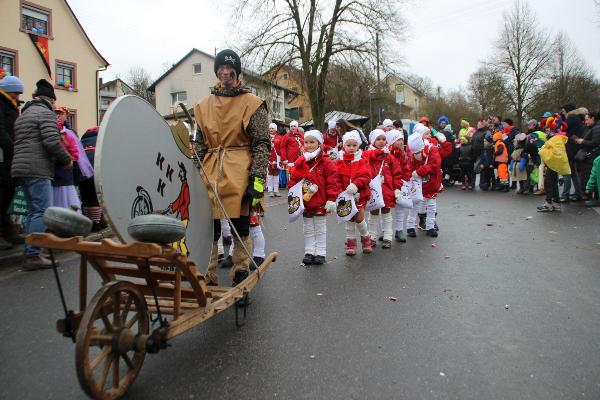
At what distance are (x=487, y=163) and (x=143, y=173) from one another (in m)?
13.0

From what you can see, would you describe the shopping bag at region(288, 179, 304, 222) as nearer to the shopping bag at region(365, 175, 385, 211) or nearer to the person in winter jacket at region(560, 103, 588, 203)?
the shopping bag at region(365, 175, 385, 211)

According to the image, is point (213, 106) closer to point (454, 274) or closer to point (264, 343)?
point (264, 343)

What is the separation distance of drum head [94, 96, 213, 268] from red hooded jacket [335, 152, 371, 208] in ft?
9.21

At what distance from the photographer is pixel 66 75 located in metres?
29.9

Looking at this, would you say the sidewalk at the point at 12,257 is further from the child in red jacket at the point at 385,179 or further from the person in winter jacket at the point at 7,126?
the child in red jacket at the point at 385,179

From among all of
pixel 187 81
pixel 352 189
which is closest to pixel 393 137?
pixel 352 189

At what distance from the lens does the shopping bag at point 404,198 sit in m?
6.75

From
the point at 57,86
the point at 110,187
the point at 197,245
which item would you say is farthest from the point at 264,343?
the point at 57,86

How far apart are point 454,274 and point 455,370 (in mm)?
2331

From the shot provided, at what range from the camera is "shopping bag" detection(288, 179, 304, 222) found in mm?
5594

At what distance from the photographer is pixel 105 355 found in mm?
2445

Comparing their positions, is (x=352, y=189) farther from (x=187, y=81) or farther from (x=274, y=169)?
(x=187, y=81)

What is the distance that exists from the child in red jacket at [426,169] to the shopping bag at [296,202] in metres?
2.35

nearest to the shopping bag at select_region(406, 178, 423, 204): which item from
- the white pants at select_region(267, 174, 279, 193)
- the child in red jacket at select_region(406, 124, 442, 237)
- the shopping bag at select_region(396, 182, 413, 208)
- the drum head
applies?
the child in red jacket at select_region(406, 124, 442, 237)
